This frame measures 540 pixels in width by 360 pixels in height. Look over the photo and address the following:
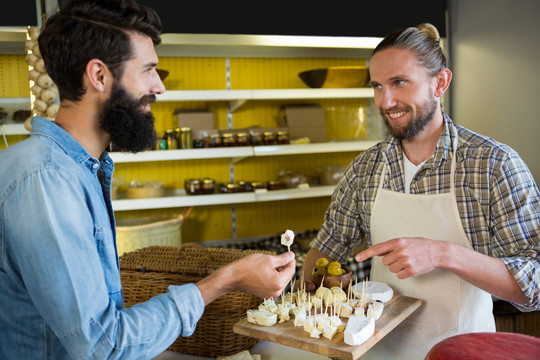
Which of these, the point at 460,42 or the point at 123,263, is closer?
the point at 123,263

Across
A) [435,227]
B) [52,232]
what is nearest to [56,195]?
[52,232]

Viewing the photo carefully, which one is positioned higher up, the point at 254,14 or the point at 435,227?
the point at 254,14

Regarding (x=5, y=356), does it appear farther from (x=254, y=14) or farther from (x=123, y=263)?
(x=254, y=14)

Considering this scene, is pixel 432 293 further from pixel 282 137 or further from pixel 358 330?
pixel 282 137

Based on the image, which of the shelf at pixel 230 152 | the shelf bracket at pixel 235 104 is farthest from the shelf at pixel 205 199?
the shelf bracket at pixel 235 104

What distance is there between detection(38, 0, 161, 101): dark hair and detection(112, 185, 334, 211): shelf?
226 cm

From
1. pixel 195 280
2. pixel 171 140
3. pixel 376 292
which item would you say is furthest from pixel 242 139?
pixel 376 292

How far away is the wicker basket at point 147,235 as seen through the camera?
3.32 m

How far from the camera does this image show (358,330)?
1371 millimetres

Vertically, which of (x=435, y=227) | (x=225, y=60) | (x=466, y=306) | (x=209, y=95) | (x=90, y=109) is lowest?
(x=466, y=306)

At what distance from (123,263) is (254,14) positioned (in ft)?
7.45

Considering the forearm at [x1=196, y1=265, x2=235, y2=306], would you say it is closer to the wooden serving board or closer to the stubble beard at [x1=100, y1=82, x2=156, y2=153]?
the wooden serving board

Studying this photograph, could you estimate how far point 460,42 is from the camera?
3.93 meters

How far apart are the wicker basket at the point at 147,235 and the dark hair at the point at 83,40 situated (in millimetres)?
2170
